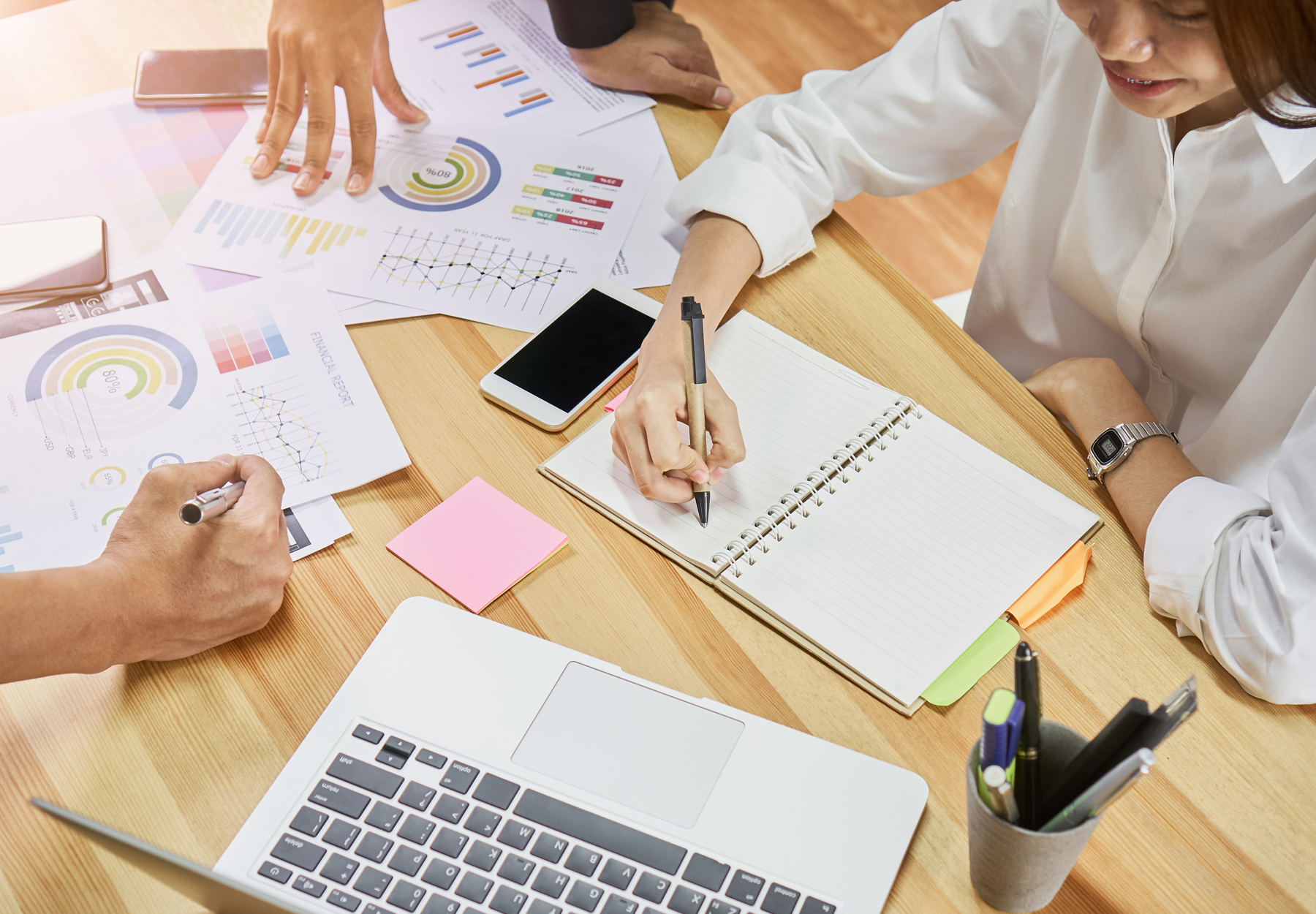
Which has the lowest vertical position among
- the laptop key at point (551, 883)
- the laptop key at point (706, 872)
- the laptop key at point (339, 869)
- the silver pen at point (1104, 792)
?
the laptop key at point (339, 869)

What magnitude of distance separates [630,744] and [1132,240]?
670 mm

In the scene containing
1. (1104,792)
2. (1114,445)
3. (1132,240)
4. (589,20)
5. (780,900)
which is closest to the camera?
(1104,792)

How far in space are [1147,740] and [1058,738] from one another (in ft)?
0.21

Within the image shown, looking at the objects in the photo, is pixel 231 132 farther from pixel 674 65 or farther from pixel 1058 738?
pixel 1058 738

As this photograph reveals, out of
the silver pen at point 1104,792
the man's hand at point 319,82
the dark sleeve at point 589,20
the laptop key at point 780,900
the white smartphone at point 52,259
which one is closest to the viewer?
the silver pen at point 1104,792

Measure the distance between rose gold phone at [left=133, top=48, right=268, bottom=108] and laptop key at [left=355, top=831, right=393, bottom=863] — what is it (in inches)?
34.4

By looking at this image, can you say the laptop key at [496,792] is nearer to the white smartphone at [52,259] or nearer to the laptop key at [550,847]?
the laptop key at [550,847]

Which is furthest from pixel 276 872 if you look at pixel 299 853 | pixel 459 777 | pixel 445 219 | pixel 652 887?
pixel 445 219

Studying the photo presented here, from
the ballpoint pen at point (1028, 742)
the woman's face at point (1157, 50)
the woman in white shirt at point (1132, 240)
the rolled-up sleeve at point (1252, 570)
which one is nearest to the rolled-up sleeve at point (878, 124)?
the woman in white shirt at point (1132, 240)

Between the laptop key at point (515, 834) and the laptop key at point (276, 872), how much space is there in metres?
0.13

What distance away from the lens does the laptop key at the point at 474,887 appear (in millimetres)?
559

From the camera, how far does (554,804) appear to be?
1.95 feet

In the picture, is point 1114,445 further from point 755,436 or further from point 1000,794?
point 1000,794

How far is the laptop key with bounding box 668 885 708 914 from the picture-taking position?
0.56 m
